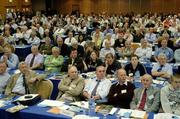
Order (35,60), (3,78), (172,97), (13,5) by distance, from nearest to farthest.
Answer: (172,97) → (3,78) → (35,60) → (13,5)

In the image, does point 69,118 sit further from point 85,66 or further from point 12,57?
point 12,57

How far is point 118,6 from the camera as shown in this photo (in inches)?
1200

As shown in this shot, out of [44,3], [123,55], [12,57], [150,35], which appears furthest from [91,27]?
[44,3]

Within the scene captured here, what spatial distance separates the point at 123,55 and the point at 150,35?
11.3 ft

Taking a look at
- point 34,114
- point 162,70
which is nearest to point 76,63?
point 162,70

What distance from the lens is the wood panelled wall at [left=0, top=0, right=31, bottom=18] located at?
2566cm

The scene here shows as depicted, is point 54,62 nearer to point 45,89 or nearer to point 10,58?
point 10,58

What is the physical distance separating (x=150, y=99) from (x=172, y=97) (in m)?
0.36

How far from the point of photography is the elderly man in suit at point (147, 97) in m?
5.22

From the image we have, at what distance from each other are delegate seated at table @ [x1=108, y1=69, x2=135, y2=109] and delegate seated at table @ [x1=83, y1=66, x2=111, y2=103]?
156 millimetres

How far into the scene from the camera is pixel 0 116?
508cm

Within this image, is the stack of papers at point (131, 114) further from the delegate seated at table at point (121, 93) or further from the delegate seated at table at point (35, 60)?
the delegate seated at table at point (35, 60)

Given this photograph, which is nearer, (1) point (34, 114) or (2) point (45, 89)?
(1) point (34, 114)

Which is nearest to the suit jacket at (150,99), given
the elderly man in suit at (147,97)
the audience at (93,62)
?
the elderly man in suit at (147,97)
